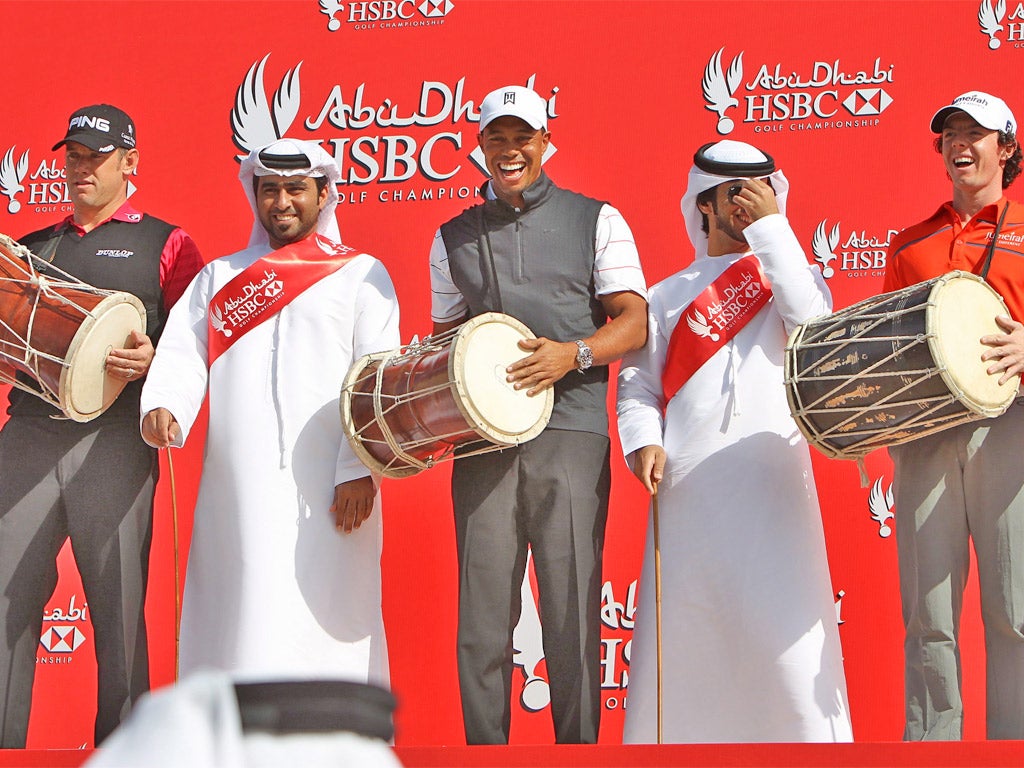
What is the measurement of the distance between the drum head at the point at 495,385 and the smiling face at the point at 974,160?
1.17 metres

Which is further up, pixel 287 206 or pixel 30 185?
pixel 30 185

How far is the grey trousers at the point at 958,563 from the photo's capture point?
3.40 meters

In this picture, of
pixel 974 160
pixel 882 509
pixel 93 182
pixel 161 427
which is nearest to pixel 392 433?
pixel 161 427

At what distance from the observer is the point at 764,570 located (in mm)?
3701

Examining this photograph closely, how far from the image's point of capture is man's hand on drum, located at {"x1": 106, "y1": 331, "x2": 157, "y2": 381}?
12.9 ft

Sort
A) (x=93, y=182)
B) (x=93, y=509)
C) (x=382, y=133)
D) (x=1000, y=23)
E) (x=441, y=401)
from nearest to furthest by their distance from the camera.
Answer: (x=441, y=401)
(x=93, y=509)
(x=93, y=182)
(x=1000, y=23)
(x=382, y=133)

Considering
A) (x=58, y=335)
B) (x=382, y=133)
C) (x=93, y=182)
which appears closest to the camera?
(x=58, y=335)

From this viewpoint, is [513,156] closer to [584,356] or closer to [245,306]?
[584,356]

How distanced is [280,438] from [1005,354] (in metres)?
1.84

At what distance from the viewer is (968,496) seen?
138 inches

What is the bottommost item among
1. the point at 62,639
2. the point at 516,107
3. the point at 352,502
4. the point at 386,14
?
the point at 62,639

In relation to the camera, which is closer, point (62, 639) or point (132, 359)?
point (132, 359)

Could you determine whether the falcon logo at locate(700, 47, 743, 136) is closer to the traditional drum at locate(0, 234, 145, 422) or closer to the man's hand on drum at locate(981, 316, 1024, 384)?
the man's hand on drum at locate(981, 316, 1024, 384)

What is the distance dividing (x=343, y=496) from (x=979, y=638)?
209 centimetres
